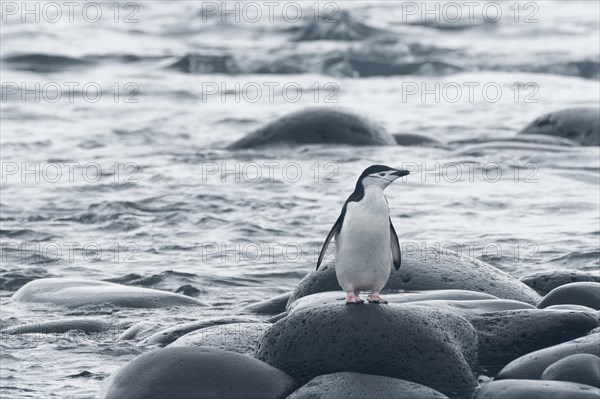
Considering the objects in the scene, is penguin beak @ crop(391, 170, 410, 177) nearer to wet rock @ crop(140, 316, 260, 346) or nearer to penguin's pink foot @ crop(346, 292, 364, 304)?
penguin's pink foot @ crop(346, 292, 364, 304)

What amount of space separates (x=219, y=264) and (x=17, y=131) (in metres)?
9.26

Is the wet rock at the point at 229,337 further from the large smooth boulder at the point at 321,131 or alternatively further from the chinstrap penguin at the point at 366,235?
the large smooth boulder at the point at 321,131

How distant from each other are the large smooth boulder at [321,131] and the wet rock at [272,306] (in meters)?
8.30

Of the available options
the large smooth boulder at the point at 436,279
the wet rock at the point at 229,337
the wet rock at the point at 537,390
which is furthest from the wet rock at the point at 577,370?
the large smooth boulder at the point at 436,279

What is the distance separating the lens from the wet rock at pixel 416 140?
18.9 metres

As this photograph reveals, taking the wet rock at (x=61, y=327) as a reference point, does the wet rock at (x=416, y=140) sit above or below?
above

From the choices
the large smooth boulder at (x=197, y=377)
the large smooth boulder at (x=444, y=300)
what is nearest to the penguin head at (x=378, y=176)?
the large smooth boulder at (x=444, y=300)

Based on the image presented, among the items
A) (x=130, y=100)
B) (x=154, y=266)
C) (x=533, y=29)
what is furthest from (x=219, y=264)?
(x=533, y=29)

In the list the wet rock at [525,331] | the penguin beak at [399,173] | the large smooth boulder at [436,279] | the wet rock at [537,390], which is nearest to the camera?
the wet rock at [537,390]

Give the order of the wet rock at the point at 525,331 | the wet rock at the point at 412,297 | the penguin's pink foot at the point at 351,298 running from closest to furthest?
the penguin's pink foot at the point at 351,298
the wet rock at the point at 525,331
the wet rock at the point at 412,297

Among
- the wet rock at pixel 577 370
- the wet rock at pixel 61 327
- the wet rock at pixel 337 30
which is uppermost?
the wet rock at pixel 337 30

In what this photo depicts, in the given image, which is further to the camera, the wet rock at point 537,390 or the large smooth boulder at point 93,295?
the large smooth boulder at point 93,295

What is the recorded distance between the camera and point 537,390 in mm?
7020

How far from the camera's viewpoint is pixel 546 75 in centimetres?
2675
